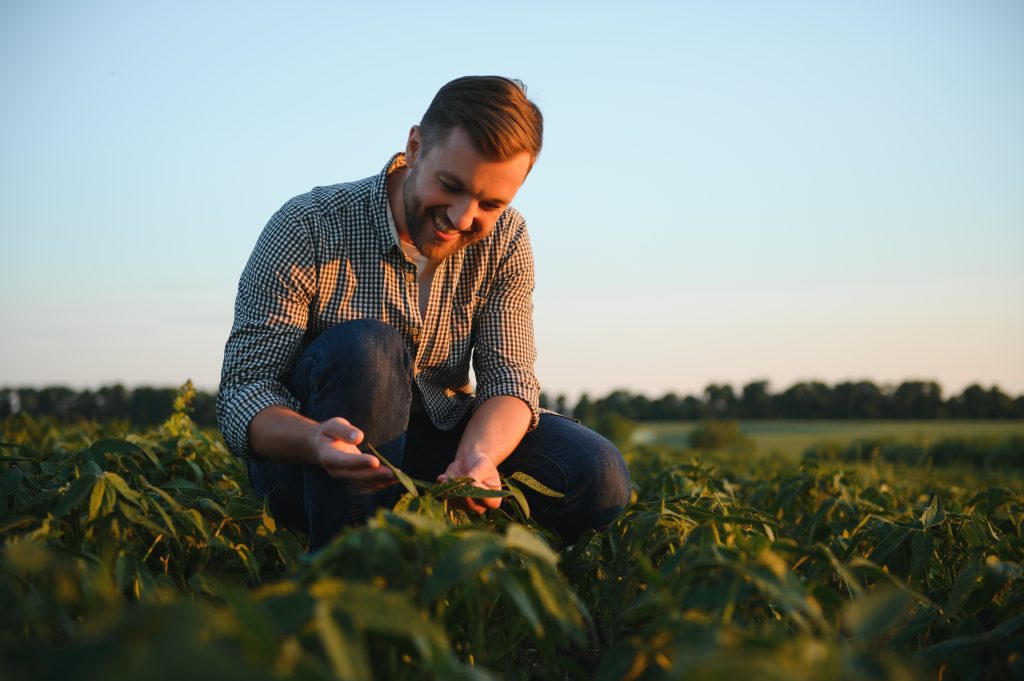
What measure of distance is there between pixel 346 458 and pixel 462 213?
2.66 feet

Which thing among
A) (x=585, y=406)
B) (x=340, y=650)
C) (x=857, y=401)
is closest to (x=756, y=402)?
(x=857, y=401)

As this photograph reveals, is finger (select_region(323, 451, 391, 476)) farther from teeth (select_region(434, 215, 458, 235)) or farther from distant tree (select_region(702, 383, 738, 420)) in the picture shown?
distant tree (select_region(702, 383, 738, 420))

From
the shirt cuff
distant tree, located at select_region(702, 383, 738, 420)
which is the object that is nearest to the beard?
the shirt cuff

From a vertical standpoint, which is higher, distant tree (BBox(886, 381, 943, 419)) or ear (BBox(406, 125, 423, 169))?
ear (BBox(406, 125, 423, 169))

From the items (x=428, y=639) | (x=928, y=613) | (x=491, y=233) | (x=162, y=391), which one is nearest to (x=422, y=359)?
(x=491, y=233)

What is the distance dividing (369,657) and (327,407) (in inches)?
43.0

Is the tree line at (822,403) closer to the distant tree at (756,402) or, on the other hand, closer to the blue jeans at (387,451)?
the distant tree at (756,402)

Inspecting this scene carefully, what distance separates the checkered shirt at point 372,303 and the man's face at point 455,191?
4.7 inches

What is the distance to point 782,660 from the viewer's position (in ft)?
2.60

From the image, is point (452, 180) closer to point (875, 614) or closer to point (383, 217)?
point (383, 217)

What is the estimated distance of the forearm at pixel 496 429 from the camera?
2.23 m

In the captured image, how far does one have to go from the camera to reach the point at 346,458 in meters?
1.82

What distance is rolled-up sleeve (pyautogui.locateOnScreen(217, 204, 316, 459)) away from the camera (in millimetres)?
2277

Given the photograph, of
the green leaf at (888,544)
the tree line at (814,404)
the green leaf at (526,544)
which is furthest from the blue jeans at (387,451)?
the tree line at (814,404)
